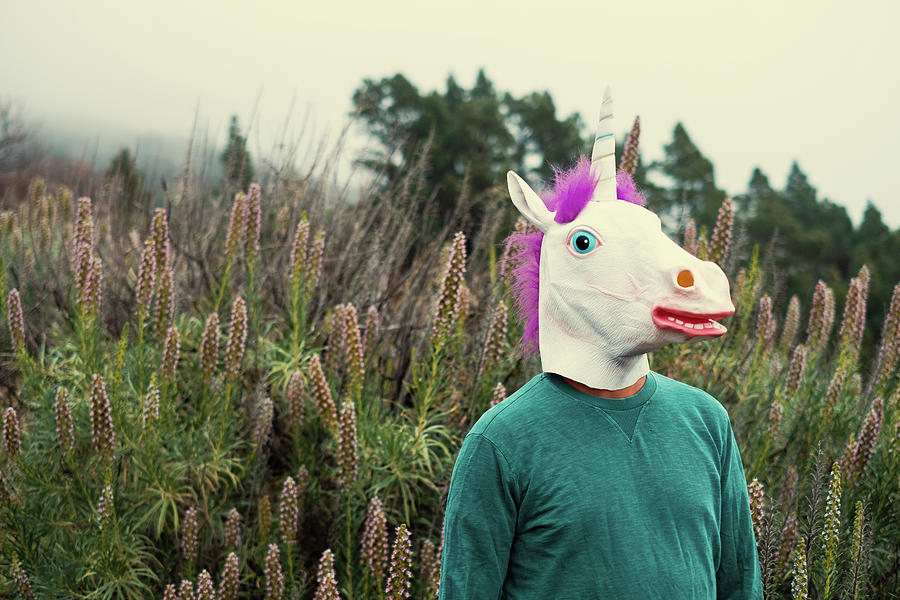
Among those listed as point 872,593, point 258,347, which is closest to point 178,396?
point 258,347

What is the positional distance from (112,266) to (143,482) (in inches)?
88.4

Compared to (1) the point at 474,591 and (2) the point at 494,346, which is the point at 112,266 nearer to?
(2) the point at 494,346

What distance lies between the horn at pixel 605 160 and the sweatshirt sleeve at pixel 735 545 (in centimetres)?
68

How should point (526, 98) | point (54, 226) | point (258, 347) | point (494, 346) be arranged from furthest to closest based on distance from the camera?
point (526, 98), point (54, 226), point (258, 347), point (494, 346)

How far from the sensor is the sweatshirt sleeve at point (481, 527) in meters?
1.65

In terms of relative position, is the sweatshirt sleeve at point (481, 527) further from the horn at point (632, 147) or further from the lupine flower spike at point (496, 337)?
the horn at point (632, 147)

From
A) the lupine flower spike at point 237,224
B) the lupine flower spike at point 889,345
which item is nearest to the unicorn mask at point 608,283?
the lupine flower spike at point 237,224

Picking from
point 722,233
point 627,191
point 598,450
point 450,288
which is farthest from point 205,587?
point 722,233

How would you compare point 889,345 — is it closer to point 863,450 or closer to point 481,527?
point 863,450

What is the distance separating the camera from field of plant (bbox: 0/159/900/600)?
2938mm

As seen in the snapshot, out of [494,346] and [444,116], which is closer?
[494,346]

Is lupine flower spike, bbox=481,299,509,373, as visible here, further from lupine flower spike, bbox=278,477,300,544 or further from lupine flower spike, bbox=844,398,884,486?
lupine flower spike, bbox=844,398,884,486

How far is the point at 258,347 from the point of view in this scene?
4000 millimetres

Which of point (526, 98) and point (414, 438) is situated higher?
point (526, 98)
